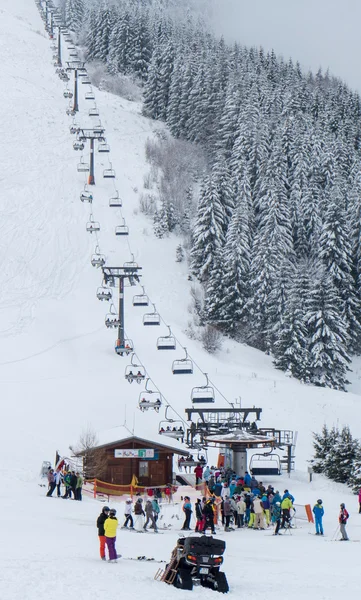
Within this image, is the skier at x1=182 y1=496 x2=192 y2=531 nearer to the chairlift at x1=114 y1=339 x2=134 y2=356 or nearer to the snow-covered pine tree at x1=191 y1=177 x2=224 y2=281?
the chairlift at x1=114 y1=339 x2=134 y2=356

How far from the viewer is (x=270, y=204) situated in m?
64.7

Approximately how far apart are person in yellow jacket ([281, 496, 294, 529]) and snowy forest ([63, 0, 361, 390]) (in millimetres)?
30151

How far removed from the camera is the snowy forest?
2239 inches

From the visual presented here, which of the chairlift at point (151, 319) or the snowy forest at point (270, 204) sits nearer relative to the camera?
the chairlift at point (151, 319)

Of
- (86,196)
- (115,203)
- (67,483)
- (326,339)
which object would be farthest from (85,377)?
(86,196)

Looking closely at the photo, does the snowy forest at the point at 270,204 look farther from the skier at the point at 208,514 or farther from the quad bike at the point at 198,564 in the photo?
the quad bike at the point at 198,564

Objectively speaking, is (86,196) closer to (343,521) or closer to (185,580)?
(343,521)

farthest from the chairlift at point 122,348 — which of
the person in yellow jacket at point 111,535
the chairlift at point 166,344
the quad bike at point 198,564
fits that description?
the quad bike at point 198,564

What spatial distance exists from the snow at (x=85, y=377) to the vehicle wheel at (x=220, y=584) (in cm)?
20

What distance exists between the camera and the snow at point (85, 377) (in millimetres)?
16016

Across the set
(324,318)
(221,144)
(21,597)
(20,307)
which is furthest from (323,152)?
(21,597)

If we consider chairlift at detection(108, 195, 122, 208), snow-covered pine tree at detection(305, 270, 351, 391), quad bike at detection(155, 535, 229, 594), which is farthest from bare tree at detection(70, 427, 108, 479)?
chairlift at detection(108, 195, 122, 208)

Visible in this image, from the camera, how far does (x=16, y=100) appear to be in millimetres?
88500

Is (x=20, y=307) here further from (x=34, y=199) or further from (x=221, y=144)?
(x=221, y=144)
